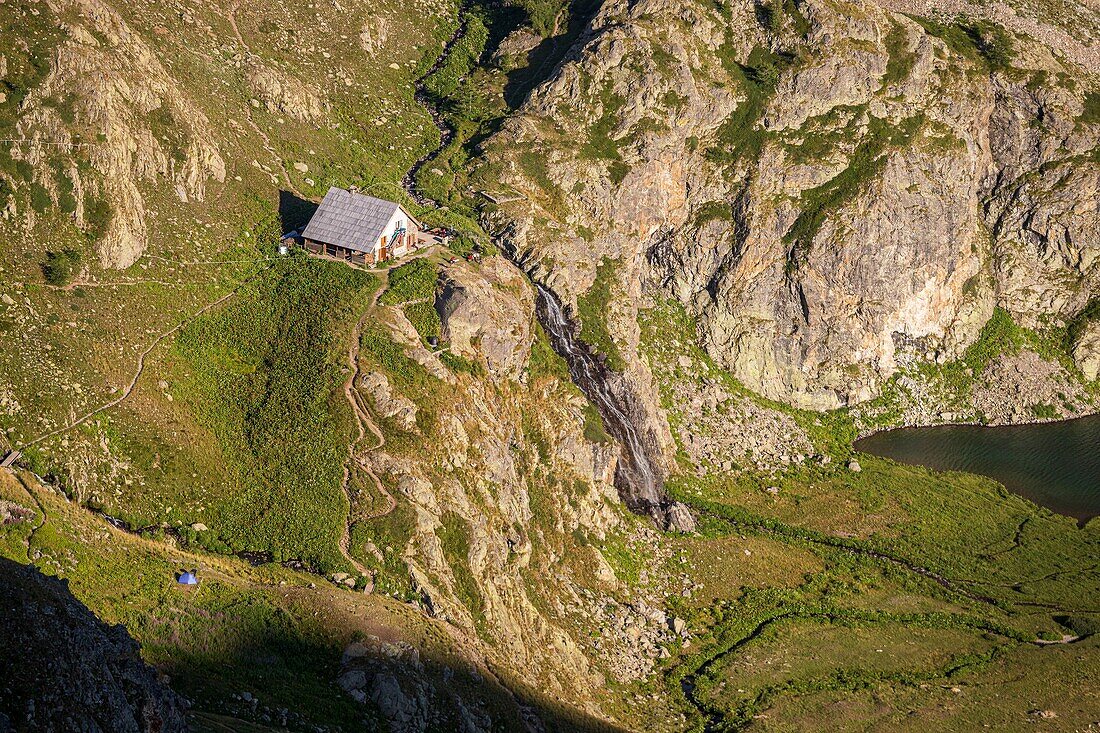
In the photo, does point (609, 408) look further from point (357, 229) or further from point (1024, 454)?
point (1024, 454)

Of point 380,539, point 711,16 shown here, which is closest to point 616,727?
point 380,539

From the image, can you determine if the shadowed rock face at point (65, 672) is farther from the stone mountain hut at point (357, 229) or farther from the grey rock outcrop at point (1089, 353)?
the grey rock outcrop at point (1089, 353)

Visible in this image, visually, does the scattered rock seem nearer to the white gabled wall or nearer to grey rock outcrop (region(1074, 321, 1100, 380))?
the white gabled wall

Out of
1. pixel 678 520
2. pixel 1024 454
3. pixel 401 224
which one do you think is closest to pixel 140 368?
pixel 401 224

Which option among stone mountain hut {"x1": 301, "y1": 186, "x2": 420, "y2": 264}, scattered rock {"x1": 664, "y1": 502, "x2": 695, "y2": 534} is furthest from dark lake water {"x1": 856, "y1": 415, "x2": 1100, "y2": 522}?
stone mountain hut {"x1": 301, "y1": 186, "x2": 420, "y2": 264}

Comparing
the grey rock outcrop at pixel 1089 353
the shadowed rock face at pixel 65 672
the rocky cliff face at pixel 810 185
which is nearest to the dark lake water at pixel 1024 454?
the grey rock outcrop at pixel 1089 353

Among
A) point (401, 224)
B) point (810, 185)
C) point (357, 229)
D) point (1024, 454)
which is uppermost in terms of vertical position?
point (810, 185)
